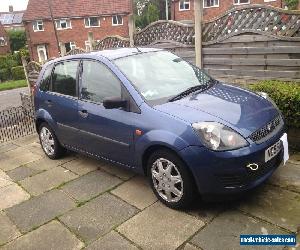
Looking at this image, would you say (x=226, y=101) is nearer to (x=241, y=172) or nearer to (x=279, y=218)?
(x=241, y=172)

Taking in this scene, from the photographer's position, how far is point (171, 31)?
890 cm

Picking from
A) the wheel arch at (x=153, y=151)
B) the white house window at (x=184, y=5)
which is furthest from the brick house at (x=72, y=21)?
the wheel arch at (x=153, y=151)

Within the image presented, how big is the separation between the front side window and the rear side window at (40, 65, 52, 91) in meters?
1.09

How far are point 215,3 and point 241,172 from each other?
1170 inches

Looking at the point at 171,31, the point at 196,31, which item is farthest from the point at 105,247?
the point at 171,31

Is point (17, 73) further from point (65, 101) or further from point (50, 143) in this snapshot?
point (65, 101)

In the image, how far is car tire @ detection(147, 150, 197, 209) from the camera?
11.5 ft

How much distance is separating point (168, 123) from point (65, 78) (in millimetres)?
2387

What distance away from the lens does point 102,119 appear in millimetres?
4359

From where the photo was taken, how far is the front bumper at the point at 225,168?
3.25 m

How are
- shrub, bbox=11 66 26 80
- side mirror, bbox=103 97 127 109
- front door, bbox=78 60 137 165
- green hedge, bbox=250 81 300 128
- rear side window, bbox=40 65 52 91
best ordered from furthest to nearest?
shrub, bbox=11 66 26 80 < rear side window, bbox=40 65 52 91 < green hedge, bbox=250 81 300 128 < front door, bbox=78 60 137 165 < side mirror, bbox=103 97 127 109

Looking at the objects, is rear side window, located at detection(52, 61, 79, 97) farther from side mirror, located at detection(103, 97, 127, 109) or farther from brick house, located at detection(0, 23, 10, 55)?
brick house, located at detection(0, 23, 10, 55)

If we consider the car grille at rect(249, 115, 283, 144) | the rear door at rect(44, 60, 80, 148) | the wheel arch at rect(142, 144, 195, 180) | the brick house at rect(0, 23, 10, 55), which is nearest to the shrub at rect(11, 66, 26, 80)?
the brick house at rect(0, 23, 10, 55)

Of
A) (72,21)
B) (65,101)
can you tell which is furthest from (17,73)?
(65,101)
